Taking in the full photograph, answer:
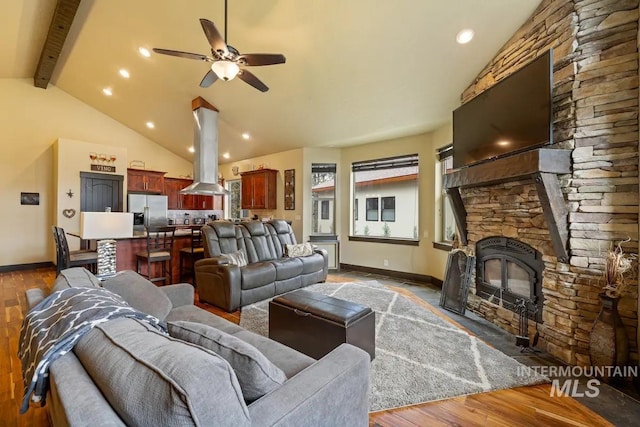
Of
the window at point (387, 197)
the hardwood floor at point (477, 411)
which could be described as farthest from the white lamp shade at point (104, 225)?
the window at point (387, 197)

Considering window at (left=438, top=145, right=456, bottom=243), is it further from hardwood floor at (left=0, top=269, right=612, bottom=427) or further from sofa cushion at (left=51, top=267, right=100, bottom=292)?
sofa cushion at (left=51, top=267, right=100, bottom=292)

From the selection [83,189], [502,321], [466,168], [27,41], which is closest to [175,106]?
[27,41]

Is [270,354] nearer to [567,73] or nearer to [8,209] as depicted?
[567,73]

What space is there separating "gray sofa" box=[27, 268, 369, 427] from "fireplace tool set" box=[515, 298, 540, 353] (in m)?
2.22

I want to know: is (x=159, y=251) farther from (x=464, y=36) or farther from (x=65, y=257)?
(x=464, y=36)

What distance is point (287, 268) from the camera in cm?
422

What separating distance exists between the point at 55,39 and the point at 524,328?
7.51 metres

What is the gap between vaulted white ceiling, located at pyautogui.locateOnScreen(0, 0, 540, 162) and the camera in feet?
9.97

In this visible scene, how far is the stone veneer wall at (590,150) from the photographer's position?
219 cm

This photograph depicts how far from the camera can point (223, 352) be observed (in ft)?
3.23

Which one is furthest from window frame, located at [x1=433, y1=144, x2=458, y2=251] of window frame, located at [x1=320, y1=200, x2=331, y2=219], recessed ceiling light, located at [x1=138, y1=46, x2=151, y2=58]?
recessed ceiling light, located at [x1=138, y1=46, x2=151, y2=58]

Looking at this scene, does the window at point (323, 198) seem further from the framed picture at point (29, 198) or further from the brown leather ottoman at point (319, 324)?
the framed picture at point (29, 198)

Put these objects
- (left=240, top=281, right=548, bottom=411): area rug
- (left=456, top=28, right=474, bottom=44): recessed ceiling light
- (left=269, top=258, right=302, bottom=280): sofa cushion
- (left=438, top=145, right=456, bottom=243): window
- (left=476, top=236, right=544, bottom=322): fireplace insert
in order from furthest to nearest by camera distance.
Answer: (left=438, top=145, right=456, bottom=243): window < (left=269, top=258, right=302, bottom=280): sofa cushion < (left=456, top=28, right=474, bottom=44): recessed ceiling light < (left=476, top=236, right=544, bottom=322): fireplace insert < (left=240, top=281, right=548, bottom=411): area rug

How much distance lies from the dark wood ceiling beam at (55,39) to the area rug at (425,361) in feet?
15.1
